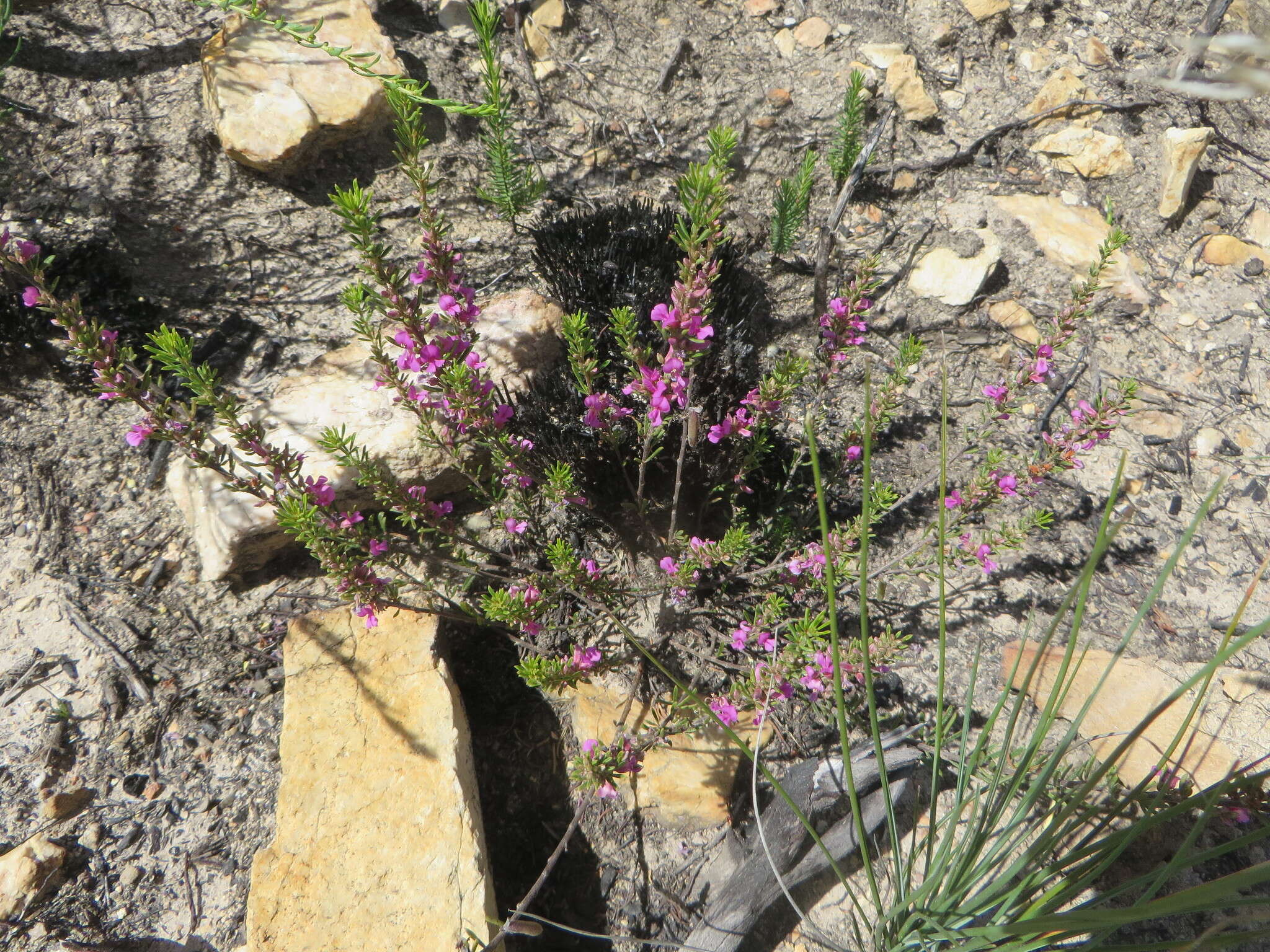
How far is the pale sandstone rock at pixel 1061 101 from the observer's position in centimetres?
438

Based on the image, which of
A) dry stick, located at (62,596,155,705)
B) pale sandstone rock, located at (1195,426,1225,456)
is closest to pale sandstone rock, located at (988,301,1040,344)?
pale sandstone rock, located at (1195,426,1225,456)

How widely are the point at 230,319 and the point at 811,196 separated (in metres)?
2.95

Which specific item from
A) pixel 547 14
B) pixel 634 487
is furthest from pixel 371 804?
pixel 547 14

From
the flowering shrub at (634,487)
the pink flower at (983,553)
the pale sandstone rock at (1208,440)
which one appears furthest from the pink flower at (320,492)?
the pale sandstone rock at (1208,440)

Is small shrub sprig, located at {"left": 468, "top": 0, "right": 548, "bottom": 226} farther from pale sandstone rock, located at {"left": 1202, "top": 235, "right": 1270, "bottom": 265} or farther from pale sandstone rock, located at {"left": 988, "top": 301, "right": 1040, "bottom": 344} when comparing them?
pale sandstone rock, located at {"left": 1202, "top": 235, "right": 1270, "bottom": 265}

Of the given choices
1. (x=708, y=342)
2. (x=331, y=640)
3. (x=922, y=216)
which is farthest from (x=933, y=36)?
(x=331, y=640)

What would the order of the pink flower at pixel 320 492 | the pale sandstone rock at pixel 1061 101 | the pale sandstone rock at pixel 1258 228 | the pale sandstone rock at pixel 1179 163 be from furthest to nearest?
the pale sandstone rock at pixel 1061 101 → the pale sandstone rock at pixel 1258 228 → the pale sandstone rock at pixel 1179 163 → the pink flower at pixel 320 492

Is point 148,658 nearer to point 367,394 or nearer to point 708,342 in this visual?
point 367,394

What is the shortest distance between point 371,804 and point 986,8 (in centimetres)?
516

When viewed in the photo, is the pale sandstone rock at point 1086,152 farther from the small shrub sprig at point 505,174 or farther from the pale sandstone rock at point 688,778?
the pale sandstone rock at point 688,778

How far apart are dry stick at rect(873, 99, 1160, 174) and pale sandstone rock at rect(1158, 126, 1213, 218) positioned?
293 mm

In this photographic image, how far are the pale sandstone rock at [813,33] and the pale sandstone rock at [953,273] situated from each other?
159 centimetres

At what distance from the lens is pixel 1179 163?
13.2 ft

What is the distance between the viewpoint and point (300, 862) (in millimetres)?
2453
